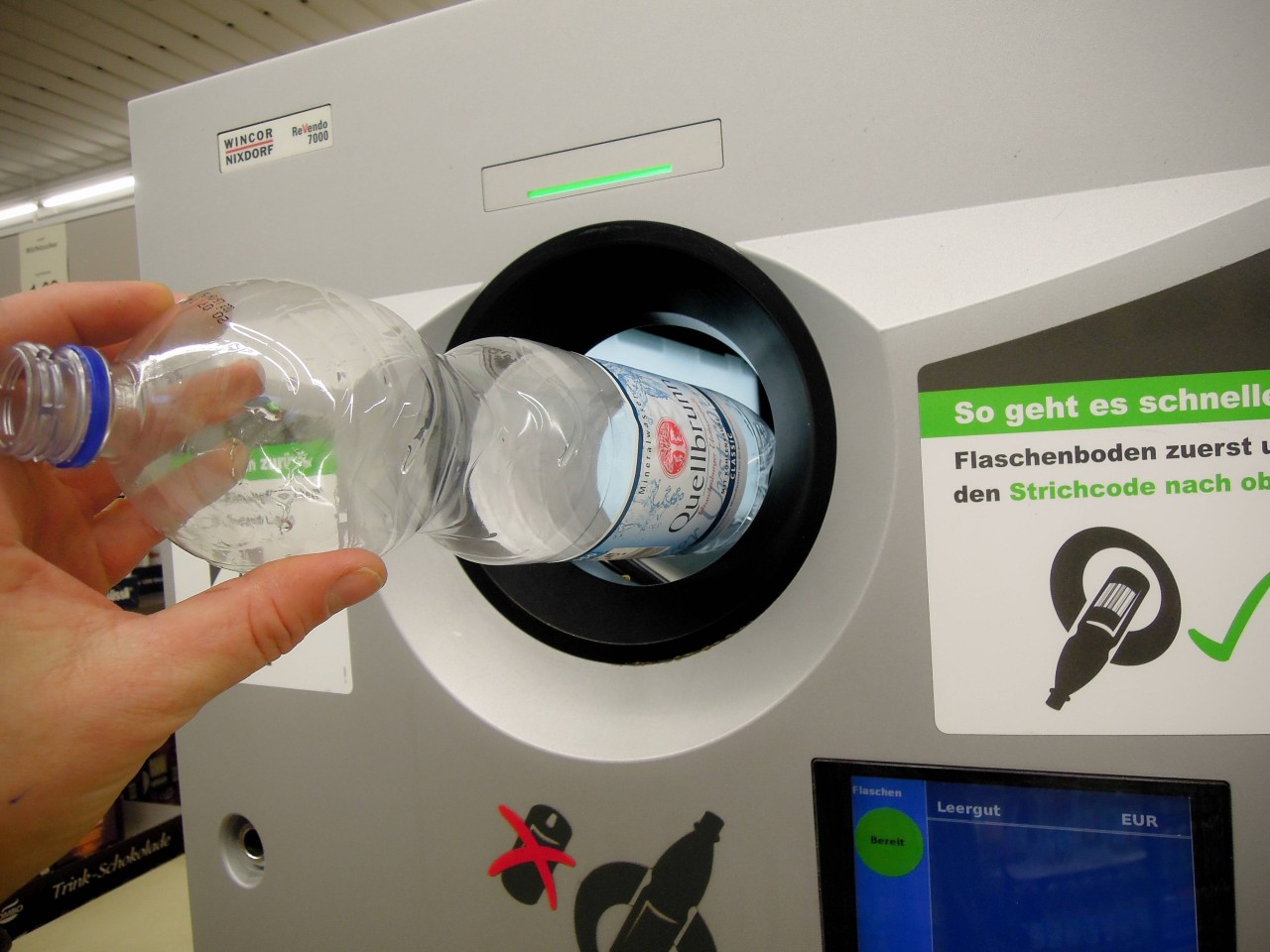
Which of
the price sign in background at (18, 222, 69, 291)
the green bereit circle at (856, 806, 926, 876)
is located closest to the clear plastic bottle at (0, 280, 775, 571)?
the green bereit circle at (856, 806, 926, 876)

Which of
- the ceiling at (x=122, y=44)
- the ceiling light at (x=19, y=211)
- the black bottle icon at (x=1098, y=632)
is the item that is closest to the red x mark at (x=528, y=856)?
the black bottle icon at (x=1098, y=632)

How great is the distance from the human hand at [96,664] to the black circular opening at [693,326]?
0.19 meters

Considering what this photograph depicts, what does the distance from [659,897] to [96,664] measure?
344mm

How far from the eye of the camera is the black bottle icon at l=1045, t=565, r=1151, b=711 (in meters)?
0.42

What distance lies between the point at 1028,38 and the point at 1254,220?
149 mm

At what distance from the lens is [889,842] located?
460 millimetres

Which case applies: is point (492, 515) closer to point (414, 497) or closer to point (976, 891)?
point (414, 497)

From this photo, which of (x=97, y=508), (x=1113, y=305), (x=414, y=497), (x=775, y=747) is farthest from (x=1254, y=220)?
(x=97, y=508)

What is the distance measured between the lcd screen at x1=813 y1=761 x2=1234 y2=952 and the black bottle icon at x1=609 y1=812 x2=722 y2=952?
0.07 metres

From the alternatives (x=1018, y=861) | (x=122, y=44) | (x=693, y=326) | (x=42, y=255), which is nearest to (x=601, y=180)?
(x=693, y=326)

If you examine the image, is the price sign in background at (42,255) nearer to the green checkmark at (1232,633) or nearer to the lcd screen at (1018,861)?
the lcd screen at (1018,861)

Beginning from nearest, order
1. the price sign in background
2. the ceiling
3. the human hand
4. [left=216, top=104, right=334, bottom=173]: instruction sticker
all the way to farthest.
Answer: the human hand → [left=216, top=104, right=334, bottom=173]: instruction sticker → the price sign in background → the ceiling

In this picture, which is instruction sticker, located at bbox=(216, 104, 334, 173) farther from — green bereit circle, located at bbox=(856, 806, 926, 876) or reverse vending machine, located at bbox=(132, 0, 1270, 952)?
green bereit circle, located at bbox=(856, 806, 926, 876)

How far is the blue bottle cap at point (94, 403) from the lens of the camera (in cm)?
35
